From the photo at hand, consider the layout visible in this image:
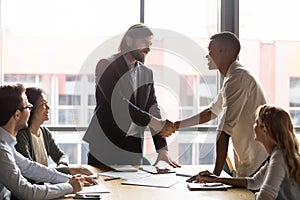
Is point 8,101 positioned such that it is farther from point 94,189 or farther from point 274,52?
point 274,52

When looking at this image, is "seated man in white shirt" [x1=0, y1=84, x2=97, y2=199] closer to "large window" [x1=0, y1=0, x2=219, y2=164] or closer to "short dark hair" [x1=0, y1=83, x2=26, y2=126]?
"short dark hair" [x1=0, y1=83, x2=26, y2=126]

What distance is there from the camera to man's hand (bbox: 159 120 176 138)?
3.71 meters

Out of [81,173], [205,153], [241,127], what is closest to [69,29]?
[205,153]

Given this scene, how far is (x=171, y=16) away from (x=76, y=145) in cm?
152

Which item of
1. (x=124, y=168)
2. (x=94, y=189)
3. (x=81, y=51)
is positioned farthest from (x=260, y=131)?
(x=81, y=51)

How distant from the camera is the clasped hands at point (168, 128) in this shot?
12.2ft

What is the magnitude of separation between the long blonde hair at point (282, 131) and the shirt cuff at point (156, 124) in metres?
1.23

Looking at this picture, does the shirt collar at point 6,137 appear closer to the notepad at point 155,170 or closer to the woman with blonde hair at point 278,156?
the notepad at point 155,170

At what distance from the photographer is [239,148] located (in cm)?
290

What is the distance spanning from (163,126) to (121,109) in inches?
17.3

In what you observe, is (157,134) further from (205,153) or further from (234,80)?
(205,153)

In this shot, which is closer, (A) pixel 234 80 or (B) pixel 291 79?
(A) pixel 234 80

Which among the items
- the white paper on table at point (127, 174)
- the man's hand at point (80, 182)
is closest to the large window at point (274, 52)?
the white paper on table at point (127, 174)

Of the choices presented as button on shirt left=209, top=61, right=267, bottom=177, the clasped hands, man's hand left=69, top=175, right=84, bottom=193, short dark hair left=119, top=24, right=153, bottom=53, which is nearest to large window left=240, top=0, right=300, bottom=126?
the clasped hands
